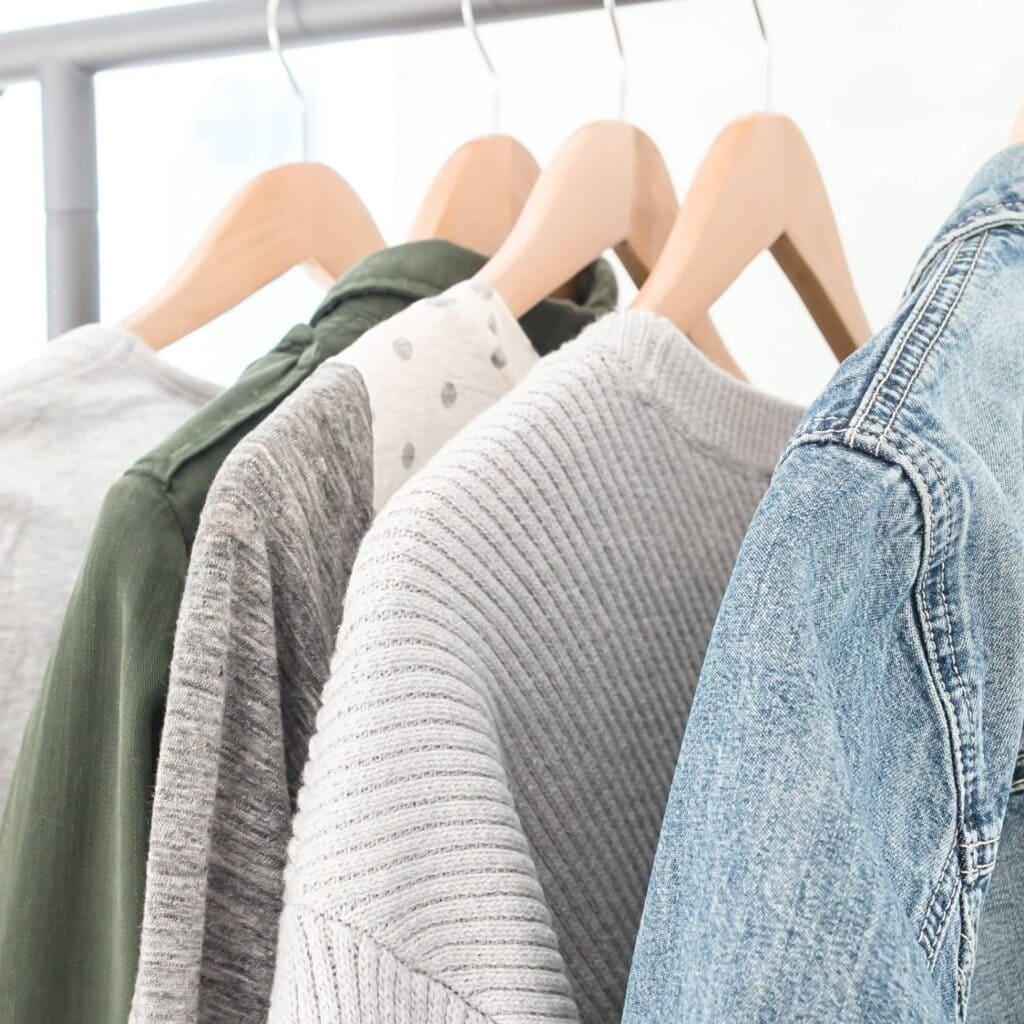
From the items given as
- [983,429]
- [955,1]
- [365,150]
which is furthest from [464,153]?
[365,150]

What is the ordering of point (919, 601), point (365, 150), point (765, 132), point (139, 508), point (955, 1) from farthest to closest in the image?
point (365, 150) < point (955, 1) < point (765, 132) < point (139, 508) < point (919, 601)

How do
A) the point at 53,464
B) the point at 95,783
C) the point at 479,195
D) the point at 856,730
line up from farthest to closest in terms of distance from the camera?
1. the point at 479,195
2. the point at 53,464
3. the point at 95,783
4. the point at 856,730

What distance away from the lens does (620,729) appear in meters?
0.41

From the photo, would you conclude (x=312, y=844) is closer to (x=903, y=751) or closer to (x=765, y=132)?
(x=903, y=751)

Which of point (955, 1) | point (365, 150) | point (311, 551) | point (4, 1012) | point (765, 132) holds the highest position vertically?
point (365, 150)

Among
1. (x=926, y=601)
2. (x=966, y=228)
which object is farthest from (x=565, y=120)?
(x=926, y=601)

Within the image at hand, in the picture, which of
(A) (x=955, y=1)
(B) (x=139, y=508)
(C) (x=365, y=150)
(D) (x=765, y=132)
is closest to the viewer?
(B) (x=139, y=508)

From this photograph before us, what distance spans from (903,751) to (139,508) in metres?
0.24

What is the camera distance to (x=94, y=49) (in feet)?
2.11

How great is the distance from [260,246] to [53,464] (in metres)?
0.18

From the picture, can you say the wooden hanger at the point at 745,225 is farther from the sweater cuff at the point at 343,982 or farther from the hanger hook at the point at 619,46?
the sweater cuff at the point at 343,982

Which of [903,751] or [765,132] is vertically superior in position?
[765,132]

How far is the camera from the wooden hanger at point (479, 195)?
1.97ft

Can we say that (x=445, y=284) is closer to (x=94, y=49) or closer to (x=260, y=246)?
(x=260, y=246)
